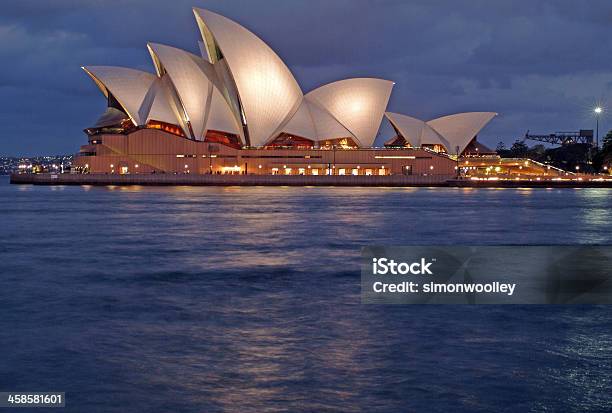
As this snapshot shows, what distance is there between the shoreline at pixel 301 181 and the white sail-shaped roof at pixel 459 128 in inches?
370

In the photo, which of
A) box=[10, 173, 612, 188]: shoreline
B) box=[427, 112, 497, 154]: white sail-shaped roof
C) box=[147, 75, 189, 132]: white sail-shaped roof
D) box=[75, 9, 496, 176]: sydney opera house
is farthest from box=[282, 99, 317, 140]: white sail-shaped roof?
box=[427, 112, 497, 154]: white sail-shaped roof

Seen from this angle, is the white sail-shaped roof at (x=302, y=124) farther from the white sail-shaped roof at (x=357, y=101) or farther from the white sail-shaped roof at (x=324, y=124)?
the white sail-shaped roof at (x=357, y=101)

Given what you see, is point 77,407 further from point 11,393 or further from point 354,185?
point 354,185

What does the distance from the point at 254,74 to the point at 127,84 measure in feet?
51.4

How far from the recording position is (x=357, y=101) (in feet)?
285

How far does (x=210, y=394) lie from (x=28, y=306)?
6550 millimetres

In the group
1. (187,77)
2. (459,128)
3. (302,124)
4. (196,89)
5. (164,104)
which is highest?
(187,77)

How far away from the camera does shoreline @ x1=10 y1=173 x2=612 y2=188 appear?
8281 cm

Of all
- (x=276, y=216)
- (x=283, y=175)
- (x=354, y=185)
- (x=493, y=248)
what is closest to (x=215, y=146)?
(x=283, y=175)

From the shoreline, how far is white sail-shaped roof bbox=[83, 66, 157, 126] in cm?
723

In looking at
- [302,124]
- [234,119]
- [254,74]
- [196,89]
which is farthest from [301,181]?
[196,89]

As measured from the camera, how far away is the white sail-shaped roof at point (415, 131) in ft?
317

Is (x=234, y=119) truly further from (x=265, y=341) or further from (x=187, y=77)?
(x=265, y=341)

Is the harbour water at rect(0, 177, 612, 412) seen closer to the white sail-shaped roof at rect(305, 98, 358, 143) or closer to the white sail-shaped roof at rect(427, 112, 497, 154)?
the white sail-shaped roof at rect(305, 98, 358, 143)
